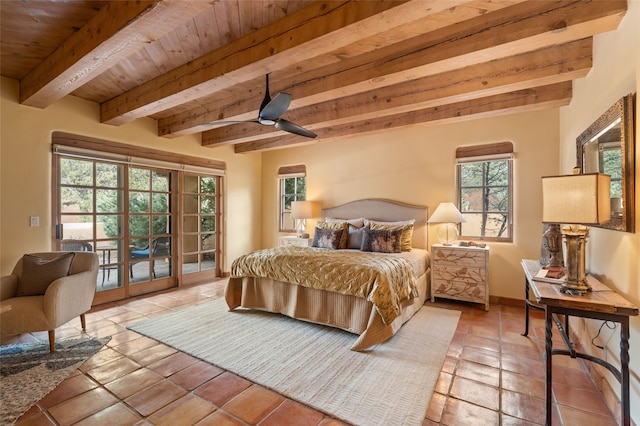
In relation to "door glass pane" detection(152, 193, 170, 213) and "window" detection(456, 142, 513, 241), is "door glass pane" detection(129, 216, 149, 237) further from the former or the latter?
"window" detection(456, 142, 513, 241)

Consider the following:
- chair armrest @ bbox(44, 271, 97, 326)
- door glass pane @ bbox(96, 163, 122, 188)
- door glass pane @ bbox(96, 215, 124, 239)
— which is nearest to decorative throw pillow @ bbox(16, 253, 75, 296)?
chair armrest @ bbox(44, 271, 97, 326)

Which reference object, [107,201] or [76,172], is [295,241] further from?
[76,172]

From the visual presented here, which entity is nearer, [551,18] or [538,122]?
[551,18]

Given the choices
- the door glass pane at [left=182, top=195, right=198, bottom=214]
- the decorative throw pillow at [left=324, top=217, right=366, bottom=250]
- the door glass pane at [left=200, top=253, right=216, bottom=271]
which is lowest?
the door glass pane at [left=200, top=253, right=216, bottom=271]

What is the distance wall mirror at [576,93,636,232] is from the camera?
1.61m

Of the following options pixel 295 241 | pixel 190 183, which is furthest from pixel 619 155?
pixel 190 183

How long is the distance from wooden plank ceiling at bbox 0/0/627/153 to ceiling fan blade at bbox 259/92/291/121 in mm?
221

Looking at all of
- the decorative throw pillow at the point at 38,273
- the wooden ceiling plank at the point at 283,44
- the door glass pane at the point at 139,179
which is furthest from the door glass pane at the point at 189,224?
the wooden ceiling plank at the point at 283,44

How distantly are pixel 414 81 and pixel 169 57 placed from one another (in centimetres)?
237

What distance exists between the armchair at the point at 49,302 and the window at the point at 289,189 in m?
3.45

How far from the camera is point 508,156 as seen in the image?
381 centimetres

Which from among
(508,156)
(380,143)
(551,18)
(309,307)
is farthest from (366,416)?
(380,143)

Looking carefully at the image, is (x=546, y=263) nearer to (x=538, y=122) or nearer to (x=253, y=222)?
(x=538, y=122)

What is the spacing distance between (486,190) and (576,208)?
262 centimetres
